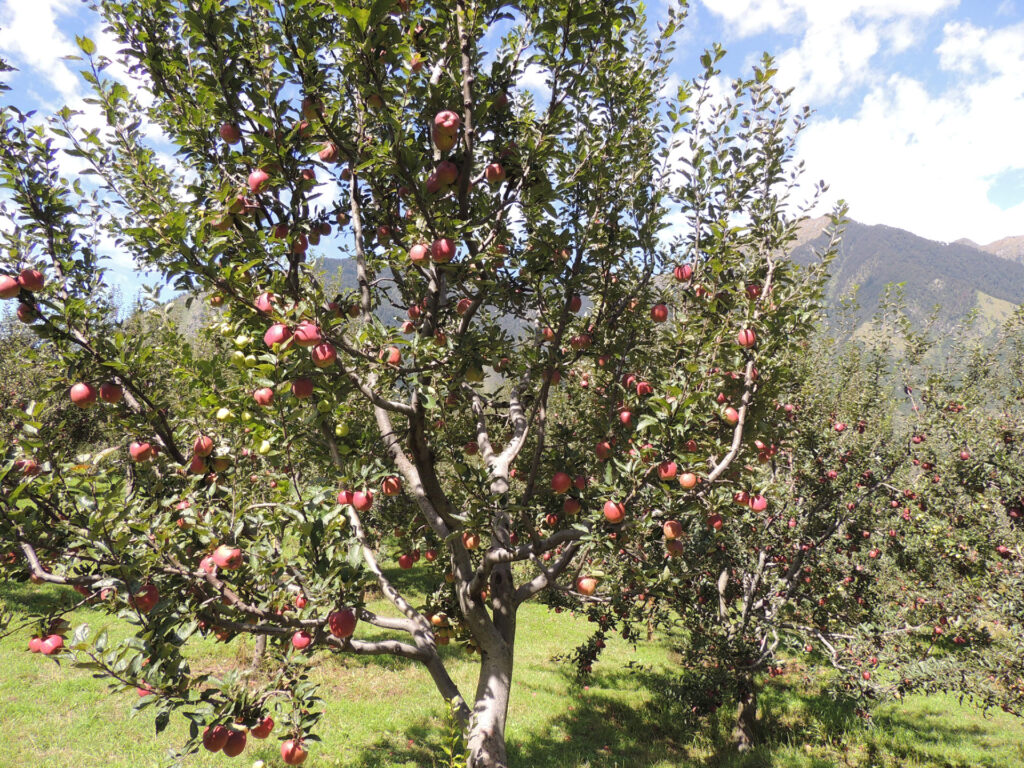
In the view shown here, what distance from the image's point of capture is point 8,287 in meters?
3.05

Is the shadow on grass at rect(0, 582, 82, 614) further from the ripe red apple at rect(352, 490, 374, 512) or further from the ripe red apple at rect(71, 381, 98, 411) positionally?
the ripe red apple at rect(352, 490, 374, 512)

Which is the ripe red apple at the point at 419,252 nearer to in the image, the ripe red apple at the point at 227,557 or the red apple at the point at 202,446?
the red apple at the point at 202,446

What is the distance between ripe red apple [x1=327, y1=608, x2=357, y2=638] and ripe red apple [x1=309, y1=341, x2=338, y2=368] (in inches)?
62.1

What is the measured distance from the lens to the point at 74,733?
7223 millimetres

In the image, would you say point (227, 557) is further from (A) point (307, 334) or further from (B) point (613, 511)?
(B) point (613, 511)

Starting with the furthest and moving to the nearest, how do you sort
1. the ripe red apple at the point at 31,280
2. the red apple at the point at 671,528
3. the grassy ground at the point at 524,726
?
the grassy ground at the point at 524,726 < the red apple at the point at 671,528 < the ripe red apple at the point at 31,280

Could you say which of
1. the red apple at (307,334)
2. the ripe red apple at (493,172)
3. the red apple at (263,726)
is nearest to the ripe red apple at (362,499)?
the red apple at (307,334)

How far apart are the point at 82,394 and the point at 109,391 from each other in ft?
0.59

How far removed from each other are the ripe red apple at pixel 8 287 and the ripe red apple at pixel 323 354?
5.85ft

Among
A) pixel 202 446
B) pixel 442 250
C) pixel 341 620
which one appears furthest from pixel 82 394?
pixel 442 250

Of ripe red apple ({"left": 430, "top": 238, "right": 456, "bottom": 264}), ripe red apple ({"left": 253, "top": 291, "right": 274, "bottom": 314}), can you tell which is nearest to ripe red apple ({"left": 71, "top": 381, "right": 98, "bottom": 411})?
ripe red apple ({"left": 253, "top": 291, "right": 274, "bottom": 314})

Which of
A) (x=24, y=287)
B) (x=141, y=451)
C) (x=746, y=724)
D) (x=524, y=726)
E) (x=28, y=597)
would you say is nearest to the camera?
(x=24, y=287)

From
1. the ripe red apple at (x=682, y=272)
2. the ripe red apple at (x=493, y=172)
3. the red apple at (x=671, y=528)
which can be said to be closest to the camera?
the red apple at (x=671, y=528)

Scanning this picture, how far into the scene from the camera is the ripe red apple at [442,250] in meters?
3.50
